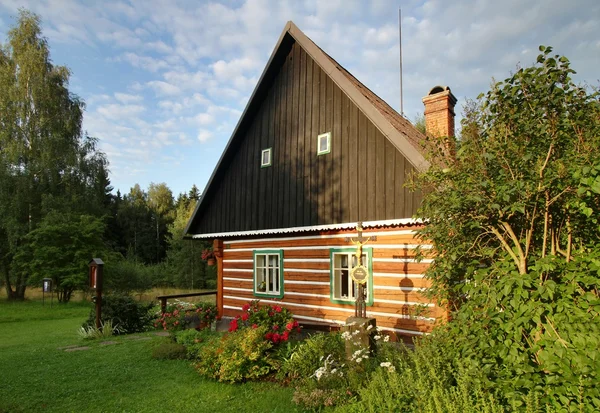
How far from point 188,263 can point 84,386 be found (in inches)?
1010

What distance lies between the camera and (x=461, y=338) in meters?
3.82

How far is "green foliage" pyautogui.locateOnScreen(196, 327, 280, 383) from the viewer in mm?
6668

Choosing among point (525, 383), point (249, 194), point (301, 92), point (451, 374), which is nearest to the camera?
point (525, 383)

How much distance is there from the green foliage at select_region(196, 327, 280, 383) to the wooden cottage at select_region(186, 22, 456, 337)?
2.60 metres

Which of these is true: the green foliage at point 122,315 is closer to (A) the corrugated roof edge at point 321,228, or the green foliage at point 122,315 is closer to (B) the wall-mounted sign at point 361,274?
(A) the corrugated roof edge at point 321,228

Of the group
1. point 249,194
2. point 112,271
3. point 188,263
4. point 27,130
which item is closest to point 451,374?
point 249,194

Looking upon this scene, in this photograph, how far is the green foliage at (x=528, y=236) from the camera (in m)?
3.26

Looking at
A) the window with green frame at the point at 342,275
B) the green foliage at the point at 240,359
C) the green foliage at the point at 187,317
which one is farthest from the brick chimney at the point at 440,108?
the green foliage at the point at 187,317

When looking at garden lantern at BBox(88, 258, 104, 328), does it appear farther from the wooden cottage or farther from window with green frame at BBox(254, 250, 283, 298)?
window with green frame at BBox(254, 250, 283, 298)

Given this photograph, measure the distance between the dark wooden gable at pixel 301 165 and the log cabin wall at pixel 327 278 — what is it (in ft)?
1.65

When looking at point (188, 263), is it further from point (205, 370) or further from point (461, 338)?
point (461, 338)

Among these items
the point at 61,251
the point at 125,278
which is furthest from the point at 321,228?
the point at 125,278

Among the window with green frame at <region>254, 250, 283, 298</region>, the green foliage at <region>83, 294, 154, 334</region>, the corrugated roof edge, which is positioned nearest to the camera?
the corrugated roof edge

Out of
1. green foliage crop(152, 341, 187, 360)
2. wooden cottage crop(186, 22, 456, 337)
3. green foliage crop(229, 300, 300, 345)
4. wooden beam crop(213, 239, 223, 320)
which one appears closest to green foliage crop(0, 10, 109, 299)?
wooden beam crop(213, 239, 223, 320)
